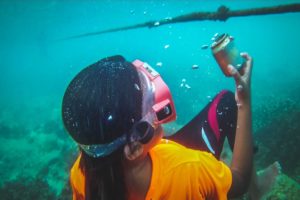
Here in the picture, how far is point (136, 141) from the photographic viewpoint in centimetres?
162

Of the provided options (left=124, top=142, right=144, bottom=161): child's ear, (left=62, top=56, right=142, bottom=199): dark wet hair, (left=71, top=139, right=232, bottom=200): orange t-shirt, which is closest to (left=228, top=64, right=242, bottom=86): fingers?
(left=71, top=139, right=232, bottom=200): orange t-shirt

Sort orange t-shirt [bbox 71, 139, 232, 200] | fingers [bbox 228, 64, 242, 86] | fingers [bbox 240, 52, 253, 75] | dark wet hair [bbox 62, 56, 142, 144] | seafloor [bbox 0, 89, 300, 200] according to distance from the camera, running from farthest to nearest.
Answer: seafloor [bbox 0, 89, 300, 200] → fingers [bbox 240, 52, 253, 75] → fingers [bbox 228, 64, 242, 86] → orange t-shirt [bbox 71, 139, 232, 200] → dark wet hair [bbox 62, 56, 142, 144]

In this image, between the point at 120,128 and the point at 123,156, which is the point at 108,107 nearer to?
the point at 120,128

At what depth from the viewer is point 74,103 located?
158 centimetres

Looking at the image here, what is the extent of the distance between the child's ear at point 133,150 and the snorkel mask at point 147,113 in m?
0.03

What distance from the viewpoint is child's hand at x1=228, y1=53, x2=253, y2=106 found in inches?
78.7

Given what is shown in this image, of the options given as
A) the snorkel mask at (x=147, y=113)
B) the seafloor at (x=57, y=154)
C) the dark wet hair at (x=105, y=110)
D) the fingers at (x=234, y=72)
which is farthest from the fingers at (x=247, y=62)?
the seafloor at (x=57, y=154)

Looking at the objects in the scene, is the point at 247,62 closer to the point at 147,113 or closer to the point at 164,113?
the point at 164,113

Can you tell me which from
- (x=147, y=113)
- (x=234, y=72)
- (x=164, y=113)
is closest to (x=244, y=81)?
(x=234, y=72)

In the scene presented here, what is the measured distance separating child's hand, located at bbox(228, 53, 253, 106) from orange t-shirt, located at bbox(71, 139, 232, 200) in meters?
0.55

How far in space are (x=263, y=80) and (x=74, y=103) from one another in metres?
27.2

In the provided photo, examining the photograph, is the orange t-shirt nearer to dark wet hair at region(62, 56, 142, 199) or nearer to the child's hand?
dark wet hair at region(62, 56, 142, 199)

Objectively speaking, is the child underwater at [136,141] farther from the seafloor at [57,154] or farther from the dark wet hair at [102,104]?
the seafloor at [57,154]

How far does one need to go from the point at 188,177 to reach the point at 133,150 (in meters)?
0.41
